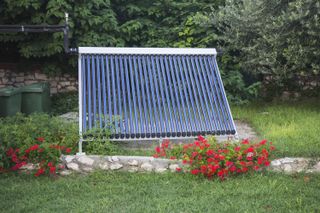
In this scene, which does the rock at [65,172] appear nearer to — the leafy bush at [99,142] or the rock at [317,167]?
the leafy bush at [99,142]

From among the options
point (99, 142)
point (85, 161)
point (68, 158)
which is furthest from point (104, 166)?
point (99, 142)

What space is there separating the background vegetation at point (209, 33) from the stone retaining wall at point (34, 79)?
0.32m

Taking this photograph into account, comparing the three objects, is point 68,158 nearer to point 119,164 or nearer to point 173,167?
point 119,164

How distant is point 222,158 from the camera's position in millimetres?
5645

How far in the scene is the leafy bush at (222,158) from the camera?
5.68 meters

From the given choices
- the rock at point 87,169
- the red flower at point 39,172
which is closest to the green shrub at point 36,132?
the red flower at point 39,172

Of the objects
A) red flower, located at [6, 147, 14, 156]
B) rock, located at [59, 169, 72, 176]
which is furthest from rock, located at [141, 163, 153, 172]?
red flower, located at [6, 147, 14, 156]

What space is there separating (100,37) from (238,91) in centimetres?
412

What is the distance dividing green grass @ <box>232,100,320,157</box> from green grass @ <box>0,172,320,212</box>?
40.6 inches

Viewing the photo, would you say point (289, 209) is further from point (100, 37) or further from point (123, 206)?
point (100, 37)

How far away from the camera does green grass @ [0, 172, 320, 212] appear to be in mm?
4816

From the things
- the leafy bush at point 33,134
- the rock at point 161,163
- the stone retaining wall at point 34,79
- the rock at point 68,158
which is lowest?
the rock at point 161,163

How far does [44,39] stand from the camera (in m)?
10.8

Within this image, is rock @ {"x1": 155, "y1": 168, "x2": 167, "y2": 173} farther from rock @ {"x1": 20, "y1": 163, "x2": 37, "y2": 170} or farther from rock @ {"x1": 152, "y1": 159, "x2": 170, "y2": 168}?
rock @ {"x1": 20, "y1": 163, "x2": 37, "y2": 170}
